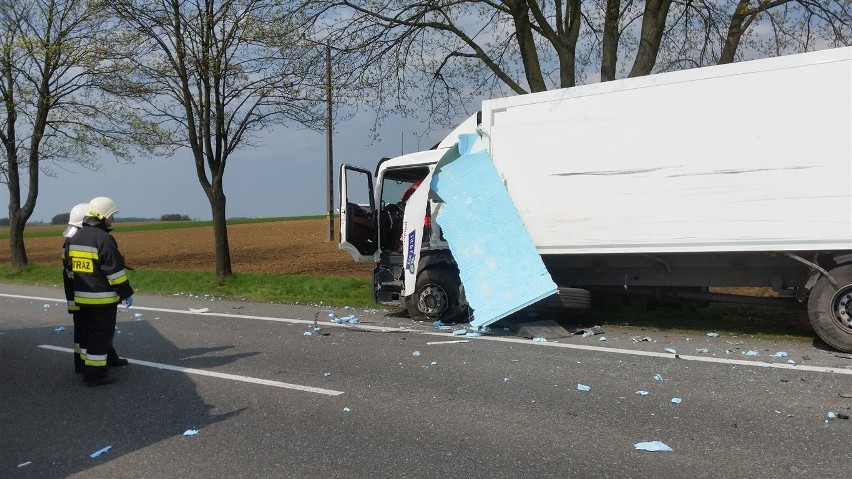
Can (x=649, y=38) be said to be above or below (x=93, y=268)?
above

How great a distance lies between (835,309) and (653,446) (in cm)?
369

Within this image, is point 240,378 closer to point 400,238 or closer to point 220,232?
point 400,238

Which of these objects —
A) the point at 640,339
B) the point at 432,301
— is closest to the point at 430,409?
the point at 640,339

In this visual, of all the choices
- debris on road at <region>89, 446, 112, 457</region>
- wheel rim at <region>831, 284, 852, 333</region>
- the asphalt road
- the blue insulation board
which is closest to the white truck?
wheel rim at <region>831, 284, 852, 333</region>

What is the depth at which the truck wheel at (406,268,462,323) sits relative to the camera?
919 cm

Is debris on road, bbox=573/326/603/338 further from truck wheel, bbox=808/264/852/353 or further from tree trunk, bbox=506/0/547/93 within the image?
tree trunk, bbox=506/0/547/93

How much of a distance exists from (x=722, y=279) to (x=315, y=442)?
16.9ft

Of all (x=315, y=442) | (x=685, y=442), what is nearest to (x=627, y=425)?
(x=685, y=442)

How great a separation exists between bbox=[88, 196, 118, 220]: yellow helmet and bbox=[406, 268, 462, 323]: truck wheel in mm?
4105

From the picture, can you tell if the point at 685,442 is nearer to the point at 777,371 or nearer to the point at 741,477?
the point at 741,477

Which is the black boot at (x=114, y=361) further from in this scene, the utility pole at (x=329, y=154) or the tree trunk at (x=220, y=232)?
the tree trunk at (x=220, y=232)

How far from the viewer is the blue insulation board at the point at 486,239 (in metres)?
8.22

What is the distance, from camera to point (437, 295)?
30.4ft

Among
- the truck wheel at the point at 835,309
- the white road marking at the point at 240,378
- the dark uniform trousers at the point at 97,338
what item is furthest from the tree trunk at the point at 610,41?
the dark uniform trousers at the point at 97,338
